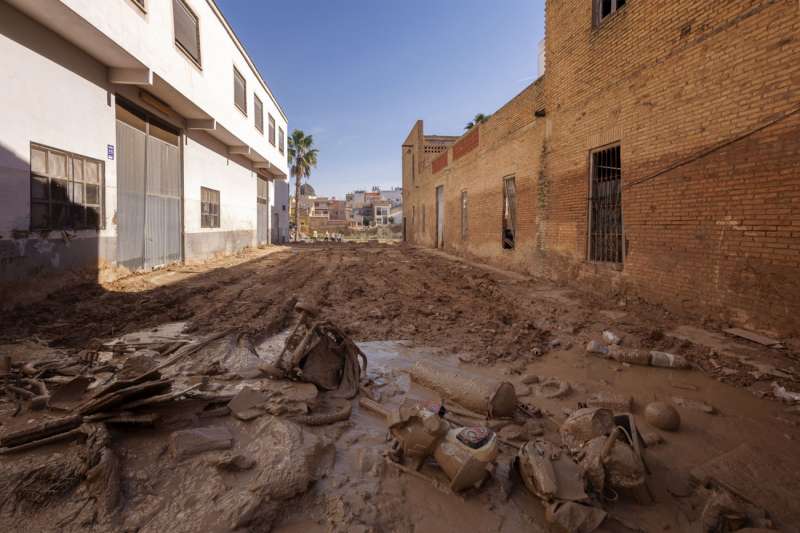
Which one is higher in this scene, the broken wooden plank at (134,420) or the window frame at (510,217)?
the window frame at (510,217)

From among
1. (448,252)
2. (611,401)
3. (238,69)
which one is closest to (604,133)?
(611,401)

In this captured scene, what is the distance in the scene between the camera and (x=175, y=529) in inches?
79.7

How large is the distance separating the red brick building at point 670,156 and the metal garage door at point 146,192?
10.2 m

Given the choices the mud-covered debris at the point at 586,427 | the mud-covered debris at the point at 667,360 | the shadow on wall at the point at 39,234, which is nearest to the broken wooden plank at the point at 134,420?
the mud-covered debris at the point at 586,427

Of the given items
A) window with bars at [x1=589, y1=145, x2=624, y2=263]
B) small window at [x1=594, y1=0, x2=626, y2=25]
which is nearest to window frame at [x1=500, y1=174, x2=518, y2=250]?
window with bars at [x1=589, y1=145, x2=624, y2=263]

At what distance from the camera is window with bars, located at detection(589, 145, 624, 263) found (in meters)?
7.56

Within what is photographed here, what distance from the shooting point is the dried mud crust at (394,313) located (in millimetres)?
5012

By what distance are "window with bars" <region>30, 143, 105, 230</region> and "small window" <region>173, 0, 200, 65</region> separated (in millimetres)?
4694

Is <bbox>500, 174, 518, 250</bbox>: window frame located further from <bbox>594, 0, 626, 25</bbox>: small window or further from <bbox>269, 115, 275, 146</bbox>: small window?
<bbox>269, 115, 275, 146</bbox>: small window

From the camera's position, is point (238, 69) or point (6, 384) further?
point (238, 69)

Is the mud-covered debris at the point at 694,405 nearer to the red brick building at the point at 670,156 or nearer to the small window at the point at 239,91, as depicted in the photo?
the red brick building at the point at 670,156

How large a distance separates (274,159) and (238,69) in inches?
260

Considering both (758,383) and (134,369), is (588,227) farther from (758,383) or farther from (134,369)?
(134,369)

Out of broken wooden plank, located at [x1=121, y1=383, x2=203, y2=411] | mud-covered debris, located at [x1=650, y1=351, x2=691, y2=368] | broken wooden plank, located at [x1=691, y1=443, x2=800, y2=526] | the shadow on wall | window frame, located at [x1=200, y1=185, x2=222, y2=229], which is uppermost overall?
window frame, located at [x1=200, y1=185, x2=222, y2=229]
